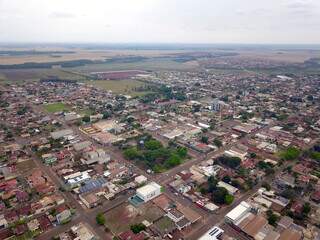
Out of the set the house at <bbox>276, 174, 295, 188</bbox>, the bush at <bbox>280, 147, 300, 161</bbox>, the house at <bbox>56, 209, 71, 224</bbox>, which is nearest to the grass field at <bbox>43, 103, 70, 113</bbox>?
the house at <bbox>56, 209, 71, 224</bbox>

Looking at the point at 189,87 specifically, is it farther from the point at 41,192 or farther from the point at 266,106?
the point at 41,192

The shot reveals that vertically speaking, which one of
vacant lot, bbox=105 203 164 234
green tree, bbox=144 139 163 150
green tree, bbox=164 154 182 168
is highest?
green tree, bbox=144 139 163 150

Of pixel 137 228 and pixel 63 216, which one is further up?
pixel 63 216

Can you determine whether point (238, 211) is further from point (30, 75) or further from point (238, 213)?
point (30, 75)

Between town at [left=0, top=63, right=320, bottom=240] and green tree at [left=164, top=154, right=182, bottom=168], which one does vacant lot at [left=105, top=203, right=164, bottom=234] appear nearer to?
town at [left=0, top=63, right=320, bottom=240]

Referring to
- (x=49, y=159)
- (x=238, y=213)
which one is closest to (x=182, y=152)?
(x=238, y=213)

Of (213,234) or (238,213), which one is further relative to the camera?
(238,213)
